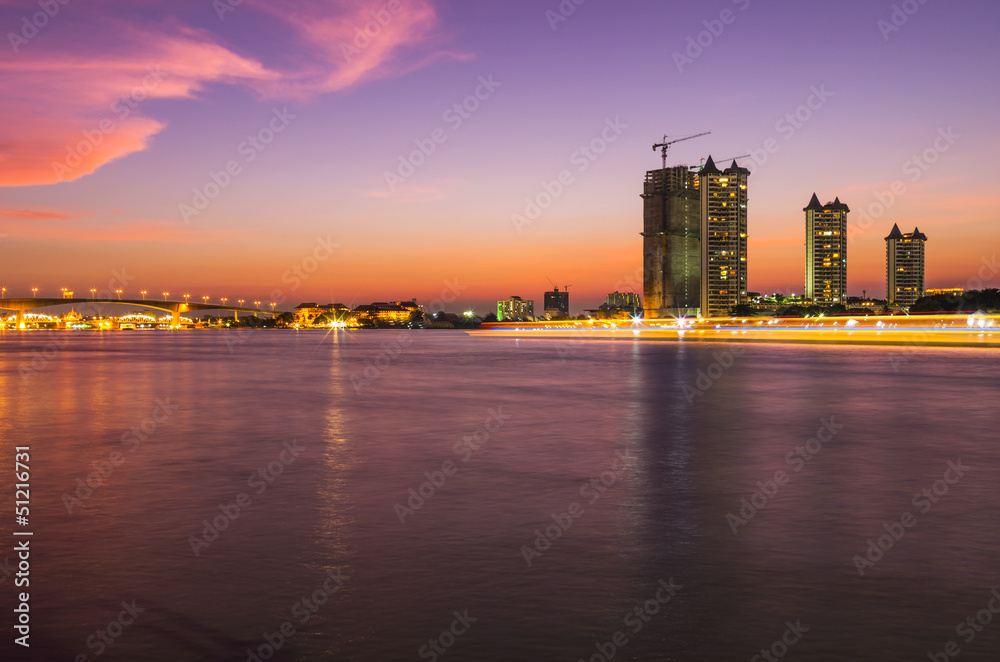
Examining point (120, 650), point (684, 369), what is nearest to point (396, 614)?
point (120, 650)

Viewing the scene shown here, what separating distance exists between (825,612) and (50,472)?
10.6m

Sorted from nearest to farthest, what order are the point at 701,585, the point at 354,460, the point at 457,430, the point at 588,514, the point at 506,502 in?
the point at 701,585 < the point at 588,514 < the point at 506,502 < the point at 354,460 < the point at 457,430

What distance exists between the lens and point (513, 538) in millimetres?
7676

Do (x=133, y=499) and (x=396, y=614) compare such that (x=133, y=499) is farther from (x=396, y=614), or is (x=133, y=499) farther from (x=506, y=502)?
(x=396, y=614)

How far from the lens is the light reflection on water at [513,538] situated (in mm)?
5332

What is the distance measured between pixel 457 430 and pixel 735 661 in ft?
38.0

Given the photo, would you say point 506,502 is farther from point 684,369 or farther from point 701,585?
point 684,369

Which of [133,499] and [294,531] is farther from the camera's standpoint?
[133,499]

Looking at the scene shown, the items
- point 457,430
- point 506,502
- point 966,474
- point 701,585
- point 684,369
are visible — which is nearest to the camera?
point 701,585

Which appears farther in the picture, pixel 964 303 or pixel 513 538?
pixel 964 303

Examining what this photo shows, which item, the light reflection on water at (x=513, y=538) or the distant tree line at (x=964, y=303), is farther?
the distant tree line at (x=964, y=303)

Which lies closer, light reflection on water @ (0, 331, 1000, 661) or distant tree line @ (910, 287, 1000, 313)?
light reflection on water @ (0, 331, 1000, 661)

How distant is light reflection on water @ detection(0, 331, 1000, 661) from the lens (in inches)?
210

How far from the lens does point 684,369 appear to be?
38031 mm
